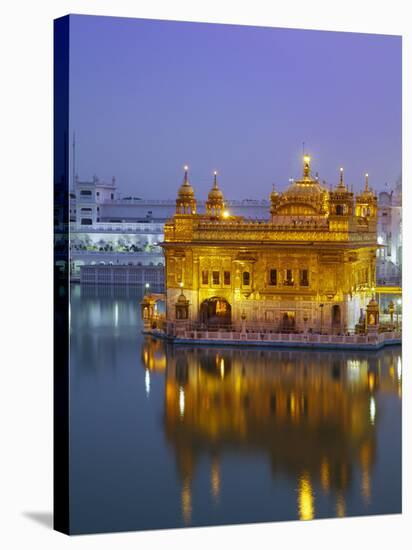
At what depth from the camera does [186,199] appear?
1402 centimetres

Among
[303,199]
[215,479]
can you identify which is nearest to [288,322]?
[303,199]

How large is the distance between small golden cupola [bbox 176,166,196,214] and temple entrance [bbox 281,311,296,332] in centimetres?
142

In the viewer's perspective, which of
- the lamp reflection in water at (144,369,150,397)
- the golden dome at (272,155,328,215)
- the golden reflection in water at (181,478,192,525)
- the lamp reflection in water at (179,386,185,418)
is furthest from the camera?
the golden dome at (272,155,328,215)

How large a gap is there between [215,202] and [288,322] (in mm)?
1699

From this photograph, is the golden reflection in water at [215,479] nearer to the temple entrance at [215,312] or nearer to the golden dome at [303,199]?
the golden dome at [303,199]

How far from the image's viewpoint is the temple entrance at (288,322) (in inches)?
584

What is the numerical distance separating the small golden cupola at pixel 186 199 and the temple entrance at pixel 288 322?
142 centimetres

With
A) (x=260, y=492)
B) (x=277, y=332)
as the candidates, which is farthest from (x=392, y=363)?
(x=260, y=492)

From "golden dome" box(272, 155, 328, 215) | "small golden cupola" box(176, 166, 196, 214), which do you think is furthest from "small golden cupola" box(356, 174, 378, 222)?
"small golden cupola" box(176, 166, 196, 214)

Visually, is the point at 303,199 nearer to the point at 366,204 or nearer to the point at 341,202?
the point at 341,202

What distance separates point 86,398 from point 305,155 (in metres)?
3.09

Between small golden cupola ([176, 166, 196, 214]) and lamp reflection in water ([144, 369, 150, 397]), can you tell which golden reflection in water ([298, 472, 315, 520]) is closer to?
lamp reflection in water ([144, 369, 150, 397])

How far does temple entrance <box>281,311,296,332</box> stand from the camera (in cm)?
1484

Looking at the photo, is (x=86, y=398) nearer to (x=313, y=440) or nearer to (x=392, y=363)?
(x=313, y=440)
